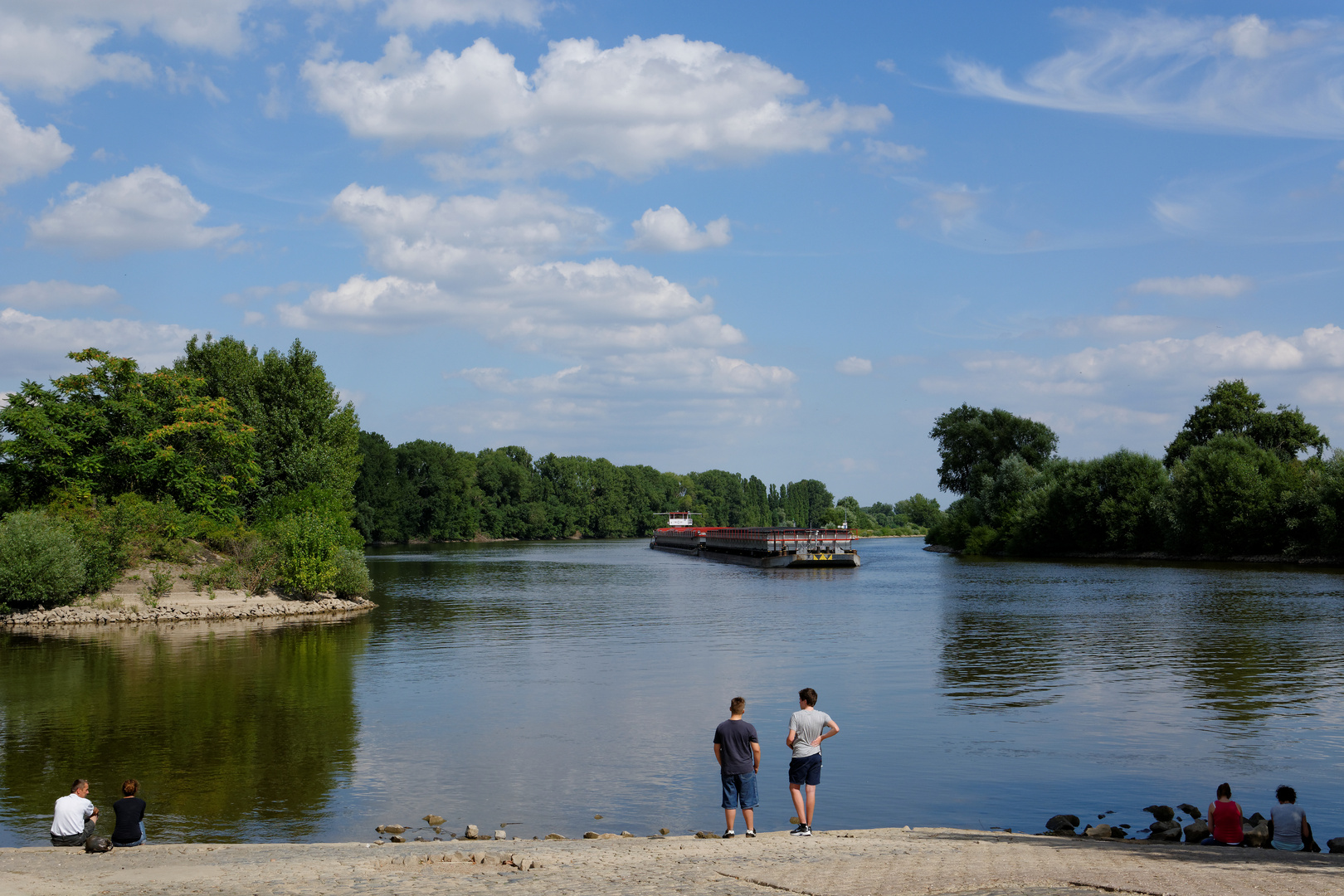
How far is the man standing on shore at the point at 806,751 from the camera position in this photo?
13.0m

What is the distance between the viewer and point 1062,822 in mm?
13688

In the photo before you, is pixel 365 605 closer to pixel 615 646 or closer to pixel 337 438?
pixel 615 646

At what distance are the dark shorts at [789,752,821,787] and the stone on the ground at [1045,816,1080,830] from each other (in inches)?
142

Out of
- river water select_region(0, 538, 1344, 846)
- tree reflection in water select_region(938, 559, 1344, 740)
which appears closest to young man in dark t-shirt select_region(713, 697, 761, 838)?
river water select_region(0, 538, 1344, 846)

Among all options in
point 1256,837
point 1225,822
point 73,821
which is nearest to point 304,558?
point 73,821

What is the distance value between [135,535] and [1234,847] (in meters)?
46.0

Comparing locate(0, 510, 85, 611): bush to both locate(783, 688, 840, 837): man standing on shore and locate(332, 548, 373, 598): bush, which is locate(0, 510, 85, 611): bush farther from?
locate(783, 688, 840, 837): man standing on shore

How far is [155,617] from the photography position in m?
43.1

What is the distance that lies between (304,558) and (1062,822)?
42.0 meters

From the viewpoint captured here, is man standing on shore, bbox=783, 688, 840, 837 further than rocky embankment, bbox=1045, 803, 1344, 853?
Yes

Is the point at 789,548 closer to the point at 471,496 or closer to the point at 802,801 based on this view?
the point at 802,801

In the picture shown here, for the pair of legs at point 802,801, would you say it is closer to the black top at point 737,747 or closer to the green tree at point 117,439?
the black top at point 737,747

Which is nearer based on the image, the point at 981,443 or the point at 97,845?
the point at 97,845

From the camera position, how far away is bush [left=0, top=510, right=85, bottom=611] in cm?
4031
